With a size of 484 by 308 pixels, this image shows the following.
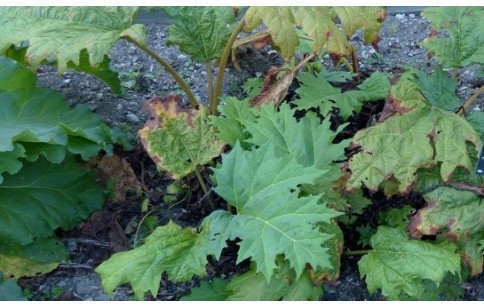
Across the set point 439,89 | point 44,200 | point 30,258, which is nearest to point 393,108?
point 439,89

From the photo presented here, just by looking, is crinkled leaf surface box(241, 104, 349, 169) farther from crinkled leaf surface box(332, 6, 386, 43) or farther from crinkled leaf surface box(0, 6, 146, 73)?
crinkled leaf surface box(0, 6, 146, 73)

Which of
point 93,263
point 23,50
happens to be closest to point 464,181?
point 93,263

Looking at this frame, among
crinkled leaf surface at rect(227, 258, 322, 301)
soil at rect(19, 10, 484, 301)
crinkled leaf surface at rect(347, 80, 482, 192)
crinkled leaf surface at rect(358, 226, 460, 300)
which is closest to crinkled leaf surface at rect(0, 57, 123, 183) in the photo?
soil at rect(19, 10, 484, 301)

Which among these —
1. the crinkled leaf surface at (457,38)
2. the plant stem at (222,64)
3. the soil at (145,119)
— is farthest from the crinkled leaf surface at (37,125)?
the crinkled leaf surface at (457,38)

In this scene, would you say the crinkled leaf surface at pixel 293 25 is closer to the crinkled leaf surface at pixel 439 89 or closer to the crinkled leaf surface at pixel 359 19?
the crinkled leaf surface at pixel 359 19

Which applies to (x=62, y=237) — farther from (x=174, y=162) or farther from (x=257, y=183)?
(x=257, y=183)

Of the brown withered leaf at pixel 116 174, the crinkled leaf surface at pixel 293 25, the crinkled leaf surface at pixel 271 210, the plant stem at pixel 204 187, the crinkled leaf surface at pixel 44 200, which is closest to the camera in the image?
the crinkled leaf surface at pixel 271 210

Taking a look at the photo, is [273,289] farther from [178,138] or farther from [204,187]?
[178,138]
